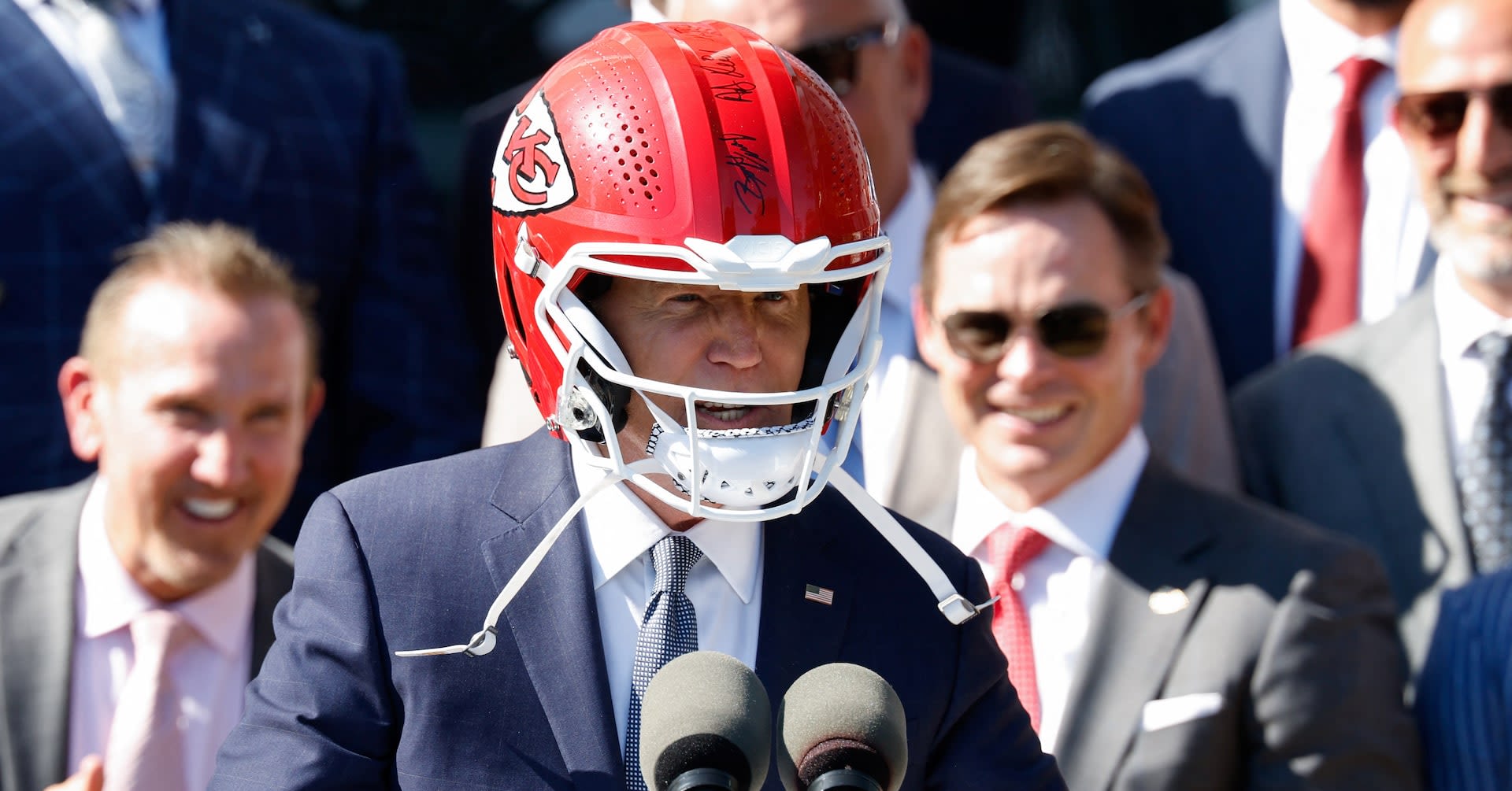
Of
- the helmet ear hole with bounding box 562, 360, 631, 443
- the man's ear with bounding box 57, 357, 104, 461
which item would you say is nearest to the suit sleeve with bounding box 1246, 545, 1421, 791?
the helmet ear hole with bounding box 562, 360, 631, 443

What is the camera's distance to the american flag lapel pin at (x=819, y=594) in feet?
7.14

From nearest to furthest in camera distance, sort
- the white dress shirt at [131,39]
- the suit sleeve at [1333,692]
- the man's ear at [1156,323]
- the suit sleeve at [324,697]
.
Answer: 1. the suit sleeve at [324,697]
2. the suit sleeve at [1333,692]
3. the man's ear at [1156,323]
4. the white dress shirt at [131,39]

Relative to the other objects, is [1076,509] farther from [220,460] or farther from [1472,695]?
[220,460]

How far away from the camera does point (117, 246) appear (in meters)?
3.79

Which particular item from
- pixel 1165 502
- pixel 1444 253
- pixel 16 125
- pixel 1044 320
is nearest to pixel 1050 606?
pixel 1165 502

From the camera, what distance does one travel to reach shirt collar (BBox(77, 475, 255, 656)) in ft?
11.0

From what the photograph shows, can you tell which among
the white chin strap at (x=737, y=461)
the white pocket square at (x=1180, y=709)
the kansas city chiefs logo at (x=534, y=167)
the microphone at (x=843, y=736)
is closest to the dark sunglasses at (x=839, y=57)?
the white pocket square at (x=1180, y=709)

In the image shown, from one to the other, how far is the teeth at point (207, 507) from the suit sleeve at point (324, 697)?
1409 mm

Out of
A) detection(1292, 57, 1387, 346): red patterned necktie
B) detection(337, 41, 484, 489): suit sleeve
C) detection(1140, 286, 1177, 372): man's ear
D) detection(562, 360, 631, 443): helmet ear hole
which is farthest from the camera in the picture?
detection(1292, 57, 1387, 346): red patterned necktie

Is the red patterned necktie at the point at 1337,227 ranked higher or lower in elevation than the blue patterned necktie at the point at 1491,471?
higher

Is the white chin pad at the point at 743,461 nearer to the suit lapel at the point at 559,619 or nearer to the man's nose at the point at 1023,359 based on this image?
the suit lapel at the point at 559,619

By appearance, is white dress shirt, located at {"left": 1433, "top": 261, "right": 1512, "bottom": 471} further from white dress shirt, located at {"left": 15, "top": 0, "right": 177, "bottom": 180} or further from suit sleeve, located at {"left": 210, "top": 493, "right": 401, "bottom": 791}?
white dress shirt, located at {"left": 15, "top": 0, "right": 177, "bottom": 180}

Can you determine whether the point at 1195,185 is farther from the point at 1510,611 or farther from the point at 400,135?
the point at 400,135

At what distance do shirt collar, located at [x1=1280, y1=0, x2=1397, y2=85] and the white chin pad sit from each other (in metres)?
2.85
